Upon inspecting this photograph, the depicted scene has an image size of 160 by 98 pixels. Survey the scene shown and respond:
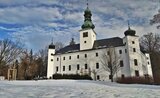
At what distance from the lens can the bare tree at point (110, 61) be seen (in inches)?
1678

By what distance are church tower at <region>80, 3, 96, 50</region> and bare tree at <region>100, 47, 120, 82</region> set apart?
5.61m

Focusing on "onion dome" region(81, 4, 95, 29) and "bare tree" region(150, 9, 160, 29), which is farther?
"onion dome" region(81, 4, 95, 29)

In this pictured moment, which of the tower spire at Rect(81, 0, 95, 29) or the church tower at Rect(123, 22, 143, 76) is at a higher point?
the tower spire at Rect(81, 0, 95, 29)

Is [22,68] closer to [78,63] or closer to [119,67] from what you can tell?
[78,63]

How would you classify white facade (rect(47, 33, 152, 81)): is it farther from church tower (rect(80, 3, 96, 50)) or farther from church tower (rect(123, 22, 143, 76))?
church tower (rect(80, 3, 96, 50))

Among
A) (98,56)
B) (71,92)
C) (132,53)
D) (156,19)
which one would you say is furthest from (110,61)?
(71,92)

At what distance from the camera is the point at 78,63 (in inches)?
1925

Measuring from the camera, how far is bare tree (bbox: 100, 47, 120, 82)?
140 feet

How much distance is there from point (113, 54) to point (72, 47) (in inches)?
532

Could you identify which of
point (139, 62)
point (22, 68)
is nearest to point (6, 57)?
point (22, 68)

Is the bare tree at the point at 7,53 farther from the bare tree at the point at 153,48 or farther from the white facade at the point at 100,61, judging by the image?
the bare tree at the point at 153,48

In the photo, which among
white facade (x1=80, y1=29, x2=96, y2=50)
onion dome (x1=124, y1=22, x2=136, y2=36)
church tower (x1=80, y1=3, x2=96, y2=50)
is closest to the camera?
onion dome (x1=124, y1=22, x2=136, y2=36)

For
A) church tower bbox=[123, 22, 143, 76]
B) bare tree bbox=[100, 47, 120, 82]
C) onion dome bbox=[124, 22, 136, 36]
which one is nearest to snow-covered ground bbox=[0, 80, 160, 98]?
church tower bbox=[123, 22, 143, 76]

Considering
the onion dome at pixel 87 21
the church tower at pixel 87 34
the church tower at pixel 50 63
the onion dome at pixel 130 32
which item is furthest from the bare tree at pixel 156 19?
the church tower at pixel 50 63
